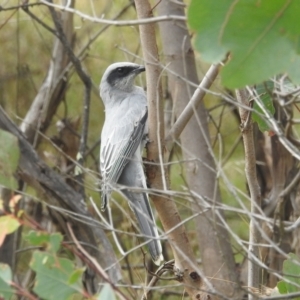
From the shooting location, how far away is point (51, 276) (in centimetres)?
163

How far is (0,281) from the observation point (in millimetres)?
1629

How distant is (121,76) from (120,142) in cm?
67

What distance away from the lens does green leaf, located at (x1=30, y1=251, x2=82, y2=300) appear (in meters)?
1.62

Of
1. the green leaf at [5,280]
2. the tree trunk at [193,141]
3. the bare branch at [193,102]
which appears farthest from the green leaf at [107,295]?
the tree trunk at [193,141]

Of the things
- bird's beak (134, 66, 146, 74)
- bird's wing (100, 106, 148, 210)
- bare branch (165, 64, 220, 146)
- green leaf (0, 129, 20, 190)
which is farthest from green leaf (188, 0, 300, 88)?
bird's beak (134, 66, 146, 74)

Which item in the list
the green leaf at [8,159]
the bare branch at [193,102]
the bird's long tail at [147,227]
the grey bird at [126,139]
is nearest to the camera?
the green leaf at [8,159]

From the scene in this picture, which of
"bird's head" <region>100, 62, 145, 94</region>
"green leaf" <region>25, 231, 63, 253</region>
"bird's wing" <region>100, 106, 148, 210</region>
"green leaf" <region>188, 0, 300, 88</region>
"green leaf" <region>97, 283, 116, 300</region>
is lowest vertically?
"bird's wing" <region>100, 106, 148, 210</region>

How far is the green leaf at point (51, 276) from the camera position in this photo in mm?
1617

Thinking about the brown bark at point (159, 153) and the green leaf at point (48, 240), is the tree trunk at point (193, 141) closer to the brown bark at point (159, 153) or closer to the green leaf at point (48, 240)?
the brown bark at point (159, 153)

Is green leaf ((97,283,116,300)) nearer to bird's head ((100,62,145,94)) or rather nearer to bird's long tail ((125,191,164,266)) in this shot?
bird's long tail ((125,191,164,266))

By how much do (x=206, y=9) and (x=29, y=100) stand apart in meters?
4.22

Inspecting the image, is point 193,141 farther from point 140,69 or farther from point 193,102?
point 193,102

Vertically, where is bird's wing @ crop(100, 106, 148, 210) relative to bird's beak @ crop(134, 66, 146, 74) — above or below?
below

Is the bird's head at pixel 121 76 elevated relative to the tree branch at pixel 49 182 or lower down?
elevated
